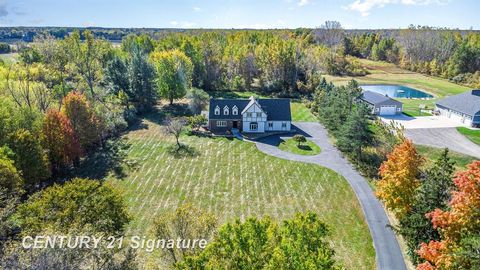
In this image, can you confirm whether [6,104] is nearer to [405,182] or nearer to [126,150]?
[126,150]

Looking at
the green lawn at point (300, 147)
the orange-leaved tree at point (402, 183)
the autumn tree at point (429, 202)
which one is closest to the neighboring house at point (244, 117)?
the green lawn at point (300, 147)

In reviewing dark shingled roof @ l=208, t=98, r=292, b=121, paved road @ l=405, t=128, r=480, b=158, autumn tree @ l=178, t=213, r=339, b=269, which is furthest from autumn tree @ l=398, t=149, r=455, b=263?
dark shingled roof @ l=208, t=98, r=292, b=121

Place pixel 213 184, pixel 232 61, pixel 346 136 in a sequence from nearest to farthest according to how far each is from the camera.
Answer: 1. pixel 213 184
2. pixel 346 136
3. pixel 232 61

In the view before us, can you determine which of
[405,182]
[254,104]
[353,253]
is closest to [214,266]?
[353,253]

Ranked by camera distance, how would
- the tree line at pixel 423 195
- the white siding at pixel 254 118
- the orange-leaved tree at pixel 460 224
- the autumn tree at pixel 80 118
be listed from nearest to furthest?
the orange-leaved tree at pixel 460 224, the tree line at pixel 423 195, the autumn tree at pixel 80 118, the white siding at pixel 254 118

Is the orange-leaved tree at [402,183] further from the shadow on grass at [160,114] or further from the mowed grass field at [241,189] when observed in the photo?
the shadow on grass at [160,114]

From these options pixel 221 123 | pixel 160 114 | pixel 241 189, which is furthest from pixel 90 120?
pixel 241 189
